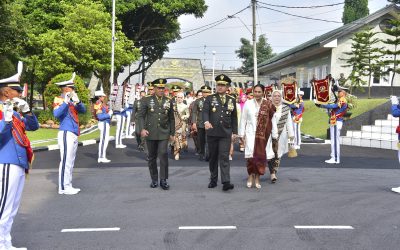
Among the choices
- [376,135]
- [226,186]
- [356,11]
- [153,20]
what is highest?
[356,11]

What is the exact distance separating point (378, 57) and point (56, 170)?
73.9 ft

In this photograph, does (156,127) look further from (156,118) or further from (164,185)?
(164,185)

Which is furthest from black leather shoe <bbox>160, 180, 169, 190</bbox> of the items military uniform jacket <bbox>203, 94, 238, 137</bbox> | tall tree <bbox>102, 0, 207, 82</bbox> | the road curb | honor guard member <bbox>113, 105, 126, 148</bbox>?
tall tree <bbox>102, 0, 207, 82</bbox>

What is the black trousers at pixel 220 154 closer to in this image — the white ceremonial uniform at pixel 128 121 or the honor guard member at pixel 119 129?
the honor guard member at pixel 119 129

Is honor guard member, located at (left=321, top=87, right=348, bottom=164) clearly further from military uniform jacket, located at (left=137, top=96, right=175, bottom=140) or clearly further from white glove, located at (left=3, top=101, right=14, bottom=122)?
white glove, located at (left=3, top=101, right=14, bottom=122)

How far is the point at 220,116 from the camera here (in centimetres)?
830

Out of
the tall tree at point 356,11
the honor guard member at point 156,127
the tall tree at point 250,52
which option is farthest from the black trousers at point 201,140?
the tall tree at point 250,52

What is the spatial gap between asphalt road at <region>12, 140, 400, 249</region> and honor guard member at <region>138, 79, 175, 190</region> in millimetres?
442

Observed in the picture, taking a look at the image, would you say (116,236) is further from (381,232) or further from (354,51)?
(354,51)

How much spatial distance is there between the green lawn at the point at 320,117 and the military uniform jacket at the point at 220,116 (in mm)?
12401

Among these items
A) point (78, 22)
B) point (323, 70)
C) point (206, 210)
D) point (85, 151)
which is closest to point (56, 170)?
point (85, 151)

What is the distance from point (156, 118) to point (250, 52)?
73.9m

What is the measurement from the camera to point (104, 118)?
11.9 m

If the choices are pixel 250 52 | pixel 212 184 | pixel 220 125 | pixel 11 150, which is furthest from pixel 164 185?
pixel 250 52
